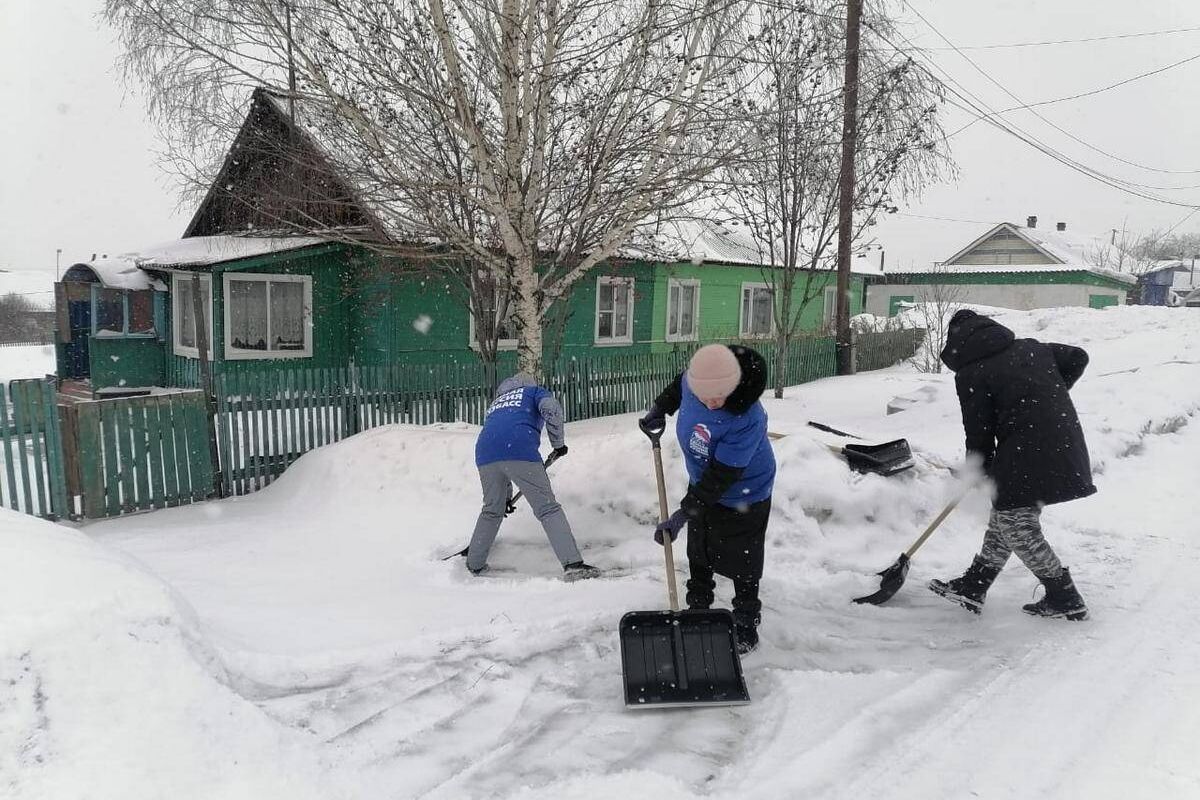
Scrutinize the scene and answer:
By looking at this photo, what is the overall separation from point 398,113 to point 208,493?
12.7ft

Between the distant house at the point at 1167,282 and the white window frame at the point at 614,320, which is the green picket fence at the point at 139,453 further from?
the distant house at the point at 1167,282

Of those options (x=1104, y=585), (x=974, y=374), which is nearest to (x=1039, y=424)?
(x=974, y=374)

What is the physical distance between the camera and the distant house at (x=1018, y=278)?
36344 mm

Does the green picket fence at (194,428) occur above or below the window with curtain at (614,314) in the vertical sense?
below

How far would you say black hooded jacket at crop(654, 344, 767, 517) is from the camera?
3461 mm

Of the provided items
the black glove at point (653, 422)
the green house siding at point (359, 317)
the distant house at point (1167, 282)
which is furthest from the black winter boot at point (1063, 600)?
the distant house at point (1167, 282)

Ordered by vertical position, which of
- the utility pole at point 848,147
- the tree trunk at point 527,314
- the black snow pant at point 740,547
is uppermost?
the utility pole at point 848,147

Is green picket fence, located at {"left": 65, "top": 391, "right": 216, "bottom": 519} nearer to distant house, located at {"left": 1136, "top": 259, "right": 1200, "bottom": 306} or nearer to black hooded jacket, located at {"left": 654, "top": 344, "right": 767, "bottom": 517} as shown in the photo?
black hooded jacket, located at {"left": 654, "top": 344, "right": 767, "bottom": 517}

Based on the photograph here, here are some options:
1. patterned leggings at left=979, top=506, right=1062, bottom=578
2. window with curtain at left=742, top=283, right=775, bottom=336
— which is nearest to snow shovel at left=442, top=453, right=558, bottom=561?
patterned leggings at left=979, top=506, right=1062, bottom=578

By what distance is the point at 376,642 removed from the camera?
364 centimetres

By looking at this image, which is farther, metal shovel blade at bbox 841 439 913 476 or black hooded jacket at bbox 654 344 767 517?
metal shovel blade at bbox 841 439 913 476

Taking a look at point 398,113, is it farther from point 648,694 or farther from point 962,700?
point 962,700

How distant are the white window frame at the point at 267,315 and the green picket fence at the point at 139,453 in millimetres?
6142

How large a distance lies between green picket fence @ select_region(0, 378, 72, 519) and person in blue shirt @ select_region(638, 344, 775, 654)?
481 cm
